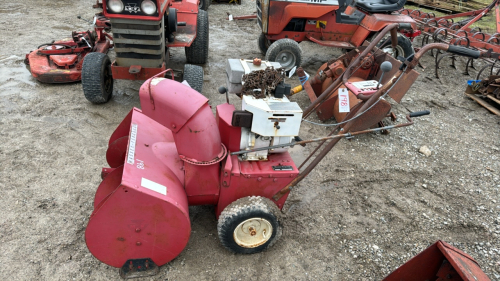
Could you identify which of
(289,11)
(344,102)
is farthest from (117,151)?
(289,11)

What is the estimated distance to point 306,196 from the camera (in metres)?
3.43

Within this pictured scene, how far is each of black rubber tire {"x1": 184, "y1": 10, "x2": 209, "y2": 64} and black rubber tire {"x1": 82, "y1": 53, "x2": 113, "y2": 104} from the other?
1907mm

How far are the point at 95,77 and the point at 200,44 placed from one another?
7.59 feet

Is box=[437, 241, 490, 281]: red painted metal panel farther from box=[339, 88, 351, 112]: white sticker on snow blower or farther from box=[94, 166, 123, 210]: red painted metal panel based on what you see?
box=[94, 166, 123, 210]: red painted metal panel

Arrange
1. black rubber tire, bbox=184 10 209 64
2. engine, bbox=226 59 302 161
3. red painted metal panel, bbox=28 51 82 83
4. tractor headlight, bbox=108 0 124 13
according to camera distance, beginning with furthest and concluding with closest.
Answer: black rubber tire, bbox=184 10 209 64
red painted metal panel, bbox=28 51 82 83
tractor headlight, bbox=108 0 124 13
engine, bbox=226 59 302 161

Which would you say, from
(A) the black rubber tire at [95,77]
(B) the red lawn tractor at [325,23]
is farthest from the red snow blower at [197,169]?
(B) the red lawn tractor at [325,23]

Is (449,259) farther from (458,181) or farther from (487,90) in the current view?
(487,90)

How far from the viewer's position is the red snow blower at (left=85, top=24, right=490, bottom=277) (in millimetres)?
2098

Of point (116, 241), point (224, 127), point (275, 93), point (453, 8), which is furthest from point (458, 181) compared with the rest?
point (453, 8)

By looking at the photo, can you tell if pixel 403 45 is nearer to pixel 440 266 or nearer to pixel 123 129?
pixel 440 266

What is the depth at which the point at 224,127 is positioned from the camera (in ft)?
8.36

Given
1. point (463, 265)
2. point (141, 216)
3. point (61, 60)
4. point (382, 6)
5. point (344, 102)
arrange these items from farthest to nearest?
point (382, 6)
point (61, 60)
point (344, 102)
point (141, 216)
point (463, 265)

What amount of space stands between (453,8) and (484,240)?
12.2 m

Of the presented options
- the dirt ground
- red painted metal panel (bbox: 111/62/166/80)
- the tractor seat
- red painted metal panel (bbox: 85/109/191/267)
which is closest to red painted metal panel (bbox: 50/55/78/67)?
the dirt ground
